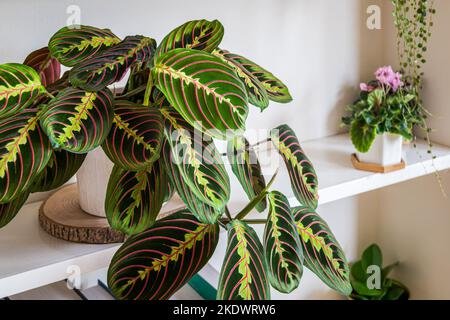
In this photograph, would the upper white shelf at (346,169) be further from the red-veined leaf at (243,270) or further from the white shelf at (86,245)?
the red-veined leaf at (243,270)

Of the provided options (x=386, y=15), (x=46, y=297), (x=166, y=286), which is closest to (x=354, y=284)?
(x=386, y=15)

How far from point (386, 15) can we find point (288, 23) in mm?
336

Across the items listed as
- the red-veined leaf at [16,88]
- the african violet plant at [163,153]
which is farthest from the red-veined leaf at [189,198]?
the red-veined leaf at [16,88]

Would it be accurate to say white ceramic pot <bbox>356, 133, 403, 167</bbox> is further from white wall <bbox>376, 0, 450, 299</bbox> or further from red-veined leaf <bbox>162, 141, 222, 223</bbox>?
red-veined leaf <bbox>162, 141, 222, 223</bbox>

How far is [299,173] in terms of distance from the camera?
1113 millimetres

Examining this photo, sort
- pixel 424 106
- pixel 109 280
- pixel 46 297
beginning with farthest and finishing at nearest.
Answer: pixel 424 106
pixel 46 297
pixel 109 280

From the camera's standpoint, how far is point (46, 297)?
1.52m

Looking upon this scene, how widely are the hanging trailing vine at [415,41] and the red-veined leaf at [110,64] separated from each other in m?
0.78

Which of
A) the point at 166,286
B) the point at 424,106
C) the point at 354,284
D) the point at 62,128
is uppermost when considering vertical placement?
the point at 62,128

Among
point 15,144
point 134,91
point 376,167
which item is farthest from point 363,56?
point 15,144

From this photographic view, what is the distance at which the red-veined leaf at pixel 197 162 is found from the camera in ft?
2.99

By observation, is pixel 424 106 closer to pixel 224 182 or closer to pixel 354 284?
pixel 354 284

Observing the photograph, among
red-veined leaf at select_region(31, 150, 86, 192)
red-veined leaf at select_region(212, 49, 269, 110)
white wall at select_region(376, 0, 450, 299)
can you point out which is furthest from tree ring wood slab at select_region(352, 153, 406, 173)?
red-veined leaf at select_region(31, 150, 86, 192)

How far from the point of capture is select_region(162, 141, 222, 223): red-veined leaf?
35.6 inches
